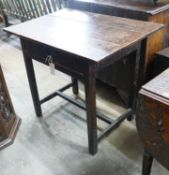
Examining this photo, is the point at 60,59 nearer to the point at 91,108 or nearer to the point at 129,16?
the point at 91,108

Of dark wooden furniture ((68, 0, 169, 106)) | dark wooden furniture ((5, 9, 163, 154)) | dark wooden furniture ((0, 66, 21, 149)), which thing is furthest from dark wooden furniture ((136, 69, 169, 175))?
dark wooden furniture ((0, 66, 21, 149))

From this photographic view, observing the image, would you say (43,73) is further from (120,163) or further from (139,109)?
(139,109)

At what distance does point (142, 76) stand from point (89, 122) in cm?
56

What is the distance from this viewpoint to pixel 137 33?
1.32 meters

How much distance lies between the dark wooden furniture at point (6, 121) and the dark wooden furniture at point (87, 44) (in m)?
0.23

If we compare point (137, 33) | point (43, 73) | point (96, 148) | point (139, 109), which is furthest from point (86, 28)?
point (43, 73)

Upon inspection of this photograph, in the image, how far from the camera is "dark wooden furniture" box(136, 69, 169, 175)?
90cm

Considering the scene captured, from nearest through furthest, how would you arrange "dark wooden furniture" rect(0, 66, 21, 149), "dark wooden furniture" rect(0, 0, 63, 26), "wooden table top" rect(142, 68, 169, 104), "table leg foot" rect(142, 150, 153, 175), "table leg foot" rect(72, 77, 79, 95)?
1. "wooden table top" rect(142, 68, 169, 104)
2. "table leg foot" rect(142, 150, 153, 175)
3. "dark wooden furniture" rect(0, 66, 21, 149)
4. "table leg foot" rect(72, 77, 79, 95)
5. "dark wooden furniture" rect(0, 0, 63, 26)

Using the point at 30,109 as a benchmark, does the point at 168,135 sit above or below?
above

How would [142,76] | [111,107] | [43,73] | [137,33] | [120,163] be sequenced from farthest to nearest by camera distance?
1. [43,73]
2. [111,107]
3. [142,76]
4. [120,163]
5. [137,33]

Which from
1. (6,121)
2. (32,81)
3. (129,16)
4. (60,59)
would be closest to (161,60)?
(129,16)

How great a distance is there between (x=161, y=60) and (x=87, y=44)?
75cm

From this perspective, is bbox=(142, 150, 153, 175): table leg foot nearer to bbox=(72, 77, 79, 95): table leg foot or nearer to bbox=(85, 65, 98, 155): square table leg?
bbox=(85, 65, 98, 155): square table leg

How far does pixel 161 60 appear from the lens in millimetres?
1729
